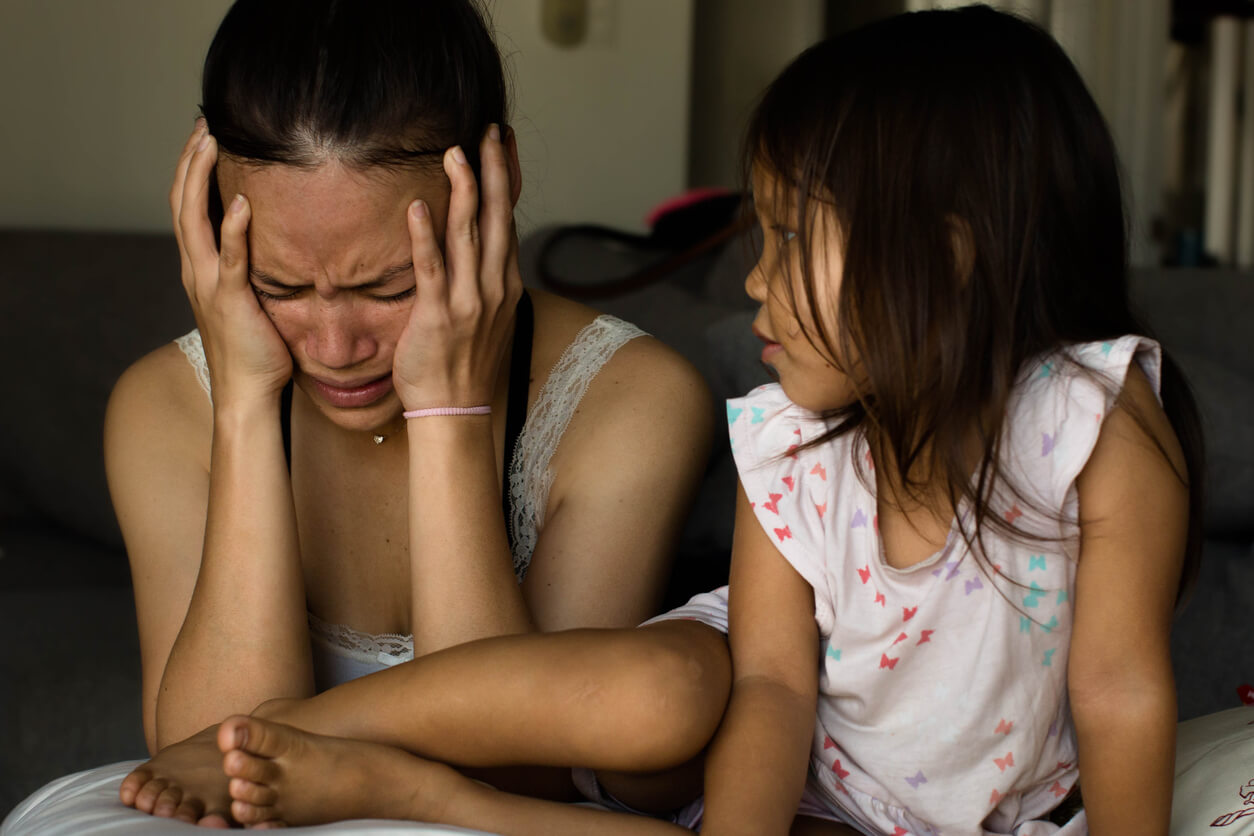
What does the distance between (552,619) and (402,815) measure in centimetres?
35

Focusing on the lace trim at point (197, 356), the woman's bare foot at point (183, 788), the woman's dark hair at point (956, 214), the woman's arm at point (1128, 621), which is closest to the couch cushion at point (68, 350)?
the lace trim at point (197, 356)

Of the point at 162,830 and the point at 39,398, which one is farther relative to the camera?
the point at 39,398

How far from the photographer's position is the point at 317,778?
903mm

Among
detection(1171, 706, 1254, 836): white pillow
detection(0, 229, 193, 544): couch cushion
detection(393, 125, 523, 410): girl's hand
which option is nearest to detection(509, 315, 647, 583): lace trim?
detection(393, 125, 523, 410): girl's hand

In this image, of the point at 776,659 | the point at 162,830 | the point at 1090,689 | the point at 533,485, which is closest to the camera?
the point at 162,830

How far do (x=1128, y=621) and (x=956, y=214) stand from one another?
1.18 feet

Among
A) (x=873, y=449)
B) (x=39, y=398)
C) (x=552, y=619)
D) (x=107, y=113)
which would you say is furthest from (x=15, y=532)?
(x=873, y=449)

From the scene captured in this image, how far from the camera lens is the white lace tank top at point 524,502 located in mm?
1342

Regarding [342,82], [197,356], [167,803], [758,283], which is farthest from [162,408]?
[758,283]

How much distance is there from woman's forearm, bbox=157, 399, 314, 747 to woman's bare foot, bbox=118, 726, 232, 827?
0.57 ft

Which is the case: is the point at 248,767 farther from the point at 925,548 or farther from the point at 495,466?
the point at 925,548

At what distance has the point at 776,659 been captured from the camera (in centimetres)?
108

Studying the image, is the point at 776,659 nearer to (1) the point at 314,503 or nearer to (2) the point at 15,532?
(1) the point at 314,503

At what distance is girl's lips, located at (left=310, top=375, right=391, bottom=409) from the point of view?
4.00 ft
